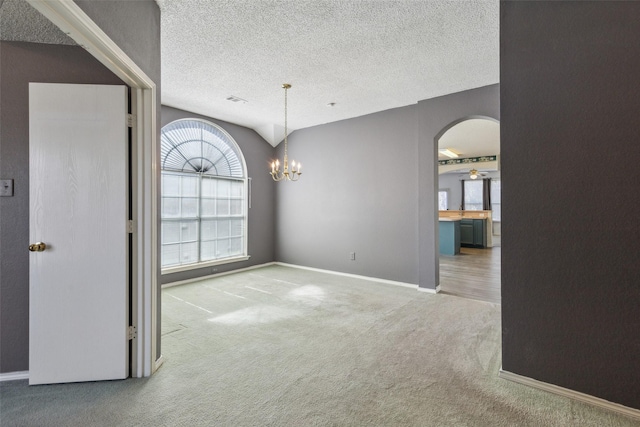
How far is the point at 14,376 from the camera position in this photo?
201 centimetres

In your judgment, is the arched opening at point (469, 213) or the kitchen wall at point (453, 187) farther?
the kitchen wall at point (453, 187)

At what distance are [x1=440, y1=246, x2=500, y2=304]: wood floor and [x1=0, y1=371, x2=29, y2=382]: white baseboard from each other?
441 centimetres

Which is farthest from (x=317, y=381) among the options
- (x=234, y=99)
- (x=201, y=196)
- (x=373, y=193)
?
(x=201, y=196)

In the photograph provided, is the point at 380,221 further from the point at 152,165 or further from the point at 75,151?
the point at 75,151

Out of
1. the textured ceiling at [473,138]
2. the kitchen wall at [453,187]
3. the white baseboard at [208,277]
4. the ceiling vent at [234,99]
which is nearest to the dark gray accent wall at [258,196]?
the white baseboard at [208,277]

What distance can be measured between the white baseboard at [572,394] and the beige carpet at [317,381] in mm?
43

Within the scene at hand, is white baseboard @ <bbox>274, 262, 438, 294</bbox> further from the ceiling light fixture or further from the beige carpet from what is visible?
the ceiling light fixture

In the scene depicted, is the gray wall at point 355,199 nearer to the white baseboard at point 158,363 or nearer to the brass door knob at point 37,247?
the white baseboard at point 158,363

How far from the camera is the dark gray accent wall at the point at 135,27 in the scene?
155 cm

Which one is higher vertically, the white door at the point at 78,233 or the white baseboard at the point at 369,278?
the white door at the point at 78,233

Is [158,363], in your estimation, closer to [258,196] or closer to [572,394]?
[572,394]

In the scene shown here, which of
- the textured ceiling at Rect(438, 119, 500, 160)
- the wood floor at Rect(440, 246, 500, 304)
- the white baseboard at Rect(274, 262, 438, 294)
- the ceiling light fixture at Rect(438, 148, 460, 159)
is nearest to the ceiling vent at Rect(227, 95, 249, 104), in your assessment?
the white baseboard at Rect(274, 262, 438, 294)

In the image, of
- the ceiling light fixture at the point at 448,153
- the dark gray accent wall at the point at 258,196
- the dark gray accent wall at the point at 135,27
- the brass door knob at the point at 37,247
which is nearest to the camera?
the dark gray accent wall at the point at 135,27

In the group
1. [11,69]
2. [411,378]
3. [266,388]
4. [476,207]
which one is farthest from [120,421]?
[476,207]
